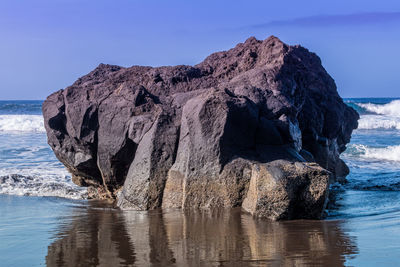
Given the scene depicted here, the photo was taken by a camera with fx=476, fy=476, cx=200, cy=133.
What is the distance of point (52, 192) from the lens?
7.63 m

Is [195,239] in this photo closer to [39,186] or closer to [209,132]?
[209,132]

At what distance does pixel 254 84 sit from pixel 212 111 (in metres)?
1.42

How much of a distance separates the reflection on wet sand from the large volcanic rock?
331 mm

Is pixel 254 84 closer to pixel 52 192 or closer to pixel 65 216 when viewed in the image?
pixel 65 216

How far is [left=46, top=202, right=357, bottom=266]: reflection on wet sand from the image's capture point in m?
3.70

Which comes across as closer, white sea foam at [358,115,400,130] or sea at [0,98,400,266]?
sea at [0,98,400,266]

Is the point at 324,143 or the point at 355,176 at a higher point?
the point at 324,143

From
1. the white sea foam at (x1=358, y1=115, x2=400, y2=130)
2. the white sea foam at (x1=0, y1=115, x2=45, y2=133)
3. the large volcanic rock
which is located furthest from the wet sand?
the white sea foam at (x1=358, y1=115, x2=400, y2=130)

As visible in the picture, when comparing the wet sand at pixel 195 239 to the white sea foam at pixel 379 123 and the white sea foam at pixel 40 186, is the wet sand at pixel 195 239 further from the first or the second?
the white sea foam at pixel 379 123

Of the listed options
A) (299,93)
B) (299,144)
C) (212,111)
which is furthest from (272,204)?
(299,93)

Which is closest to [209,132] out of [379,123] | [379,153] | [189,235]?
[189,235]

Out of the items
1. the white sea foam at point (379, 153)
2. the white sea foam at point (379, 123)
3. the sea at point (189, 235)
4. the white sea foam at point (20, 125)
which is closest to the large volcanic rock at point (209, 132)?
the sea at point (189, 235)

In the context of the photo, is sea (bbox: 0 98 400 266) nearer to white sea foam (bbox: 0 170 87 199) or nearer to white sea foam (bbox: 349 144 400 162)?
white sea foam (bbox: 0 170 87 199)

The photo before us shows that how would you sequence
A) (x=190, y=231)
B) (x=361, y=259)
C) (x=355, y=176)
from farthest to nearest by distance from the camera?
(x=355, y=176) → (x=190, y=231) → (x=361, y=259)
